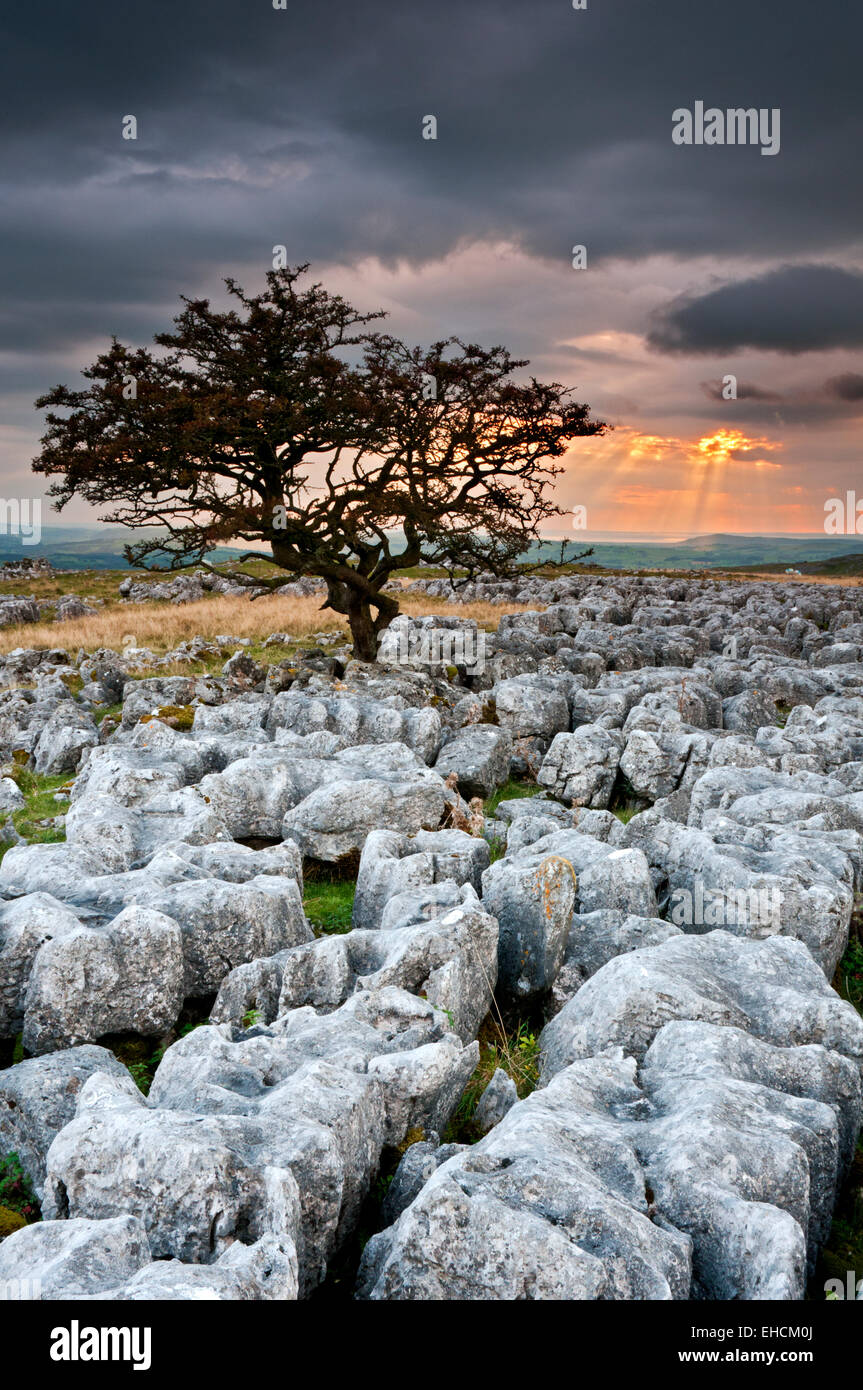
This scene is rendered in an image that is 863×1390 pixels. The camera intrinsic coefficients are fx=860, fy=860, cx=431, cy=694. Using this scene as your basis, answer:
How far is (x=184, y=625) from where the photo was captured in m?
42.7

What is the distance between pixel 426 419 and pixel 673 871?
711 inches

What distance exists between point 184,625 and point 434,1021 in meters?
37.5

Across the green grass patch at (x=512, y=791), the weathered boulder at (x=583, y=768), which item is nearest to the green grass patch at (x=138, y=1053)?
the green grass patch at (x=512, y=791)

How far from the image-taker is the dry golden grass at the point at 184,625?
1531 inches

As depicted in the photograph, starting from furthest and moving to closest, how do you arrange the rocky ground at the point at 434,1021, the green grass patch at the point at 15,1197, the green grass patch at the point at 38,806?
the green grass patch at the point at 38,806 → the green grass patch at the point at 15,1197 → the rocky ground at the point at 434,1021

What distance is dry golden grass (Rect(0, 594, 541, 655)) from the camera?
38875 millimetres

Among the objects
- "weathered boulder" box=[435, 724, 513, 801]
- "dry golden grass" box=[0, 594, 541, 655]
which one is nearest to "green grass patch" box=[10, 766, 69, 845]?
"weathered boulder" box=[435, 724, 513, 801]

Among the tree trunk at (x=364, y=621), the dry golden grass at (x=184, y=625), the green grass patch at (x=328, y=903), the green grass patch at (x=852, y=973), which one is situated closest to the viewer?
the green grass patch at (x=852, y=973)

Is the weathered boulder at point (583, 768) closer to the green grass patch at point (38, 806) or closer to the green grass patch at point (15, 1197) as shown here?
the green grass patch at point (38, 806)

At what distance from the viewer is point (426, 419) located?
2591 cm

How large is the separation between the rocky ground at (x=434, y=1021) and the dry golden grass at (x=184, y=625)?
21809 millimetres

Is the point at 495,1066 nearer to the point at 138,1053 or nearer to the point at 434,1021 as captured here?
the point at 434,1021

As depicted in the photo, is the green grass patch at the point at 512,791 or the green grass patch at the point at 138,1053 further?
the green grass patch at the point at 512,791
